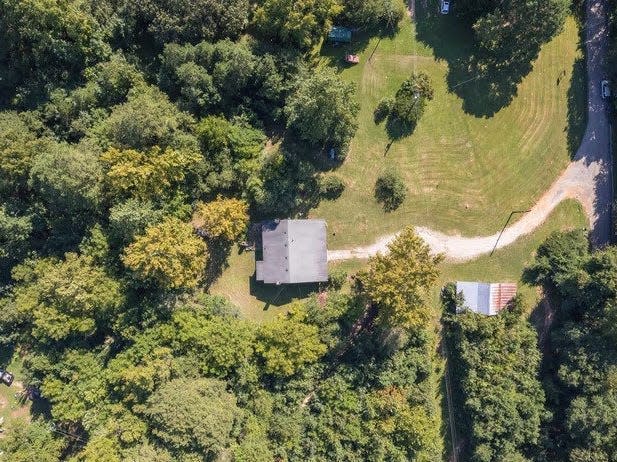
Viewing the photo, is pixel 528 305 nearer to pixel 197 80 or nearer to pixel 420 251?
pixel 420 251

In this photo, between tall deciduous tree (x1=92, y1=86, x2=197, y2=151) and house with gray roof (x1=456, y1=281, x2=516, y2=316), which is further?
house with gray roof (x1=456, y1=281, x2=516, y2=316)

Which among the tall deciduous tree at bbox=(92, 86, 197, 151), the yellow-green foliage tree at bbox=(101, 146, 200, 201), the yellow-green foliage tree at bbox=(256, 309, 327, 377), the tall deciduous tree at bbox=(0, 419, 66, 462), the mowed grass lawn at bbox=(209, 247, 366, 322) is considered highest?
the tall deciduous tree at bbox=(92, 86, 197, 151)

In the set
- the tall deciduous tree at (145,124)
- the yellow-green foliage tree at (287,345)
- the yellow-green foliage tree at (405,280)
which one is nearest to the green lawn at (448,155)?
the yellow-green foliage tree at (287,345)

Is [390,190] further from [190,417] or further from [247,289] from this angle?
[190,417]

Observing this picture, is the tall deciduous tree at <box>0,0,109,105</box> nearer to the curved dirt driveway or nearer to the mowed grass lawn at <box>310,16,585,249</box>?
the mowed grass lawn at <box>310,16,585,249</box>

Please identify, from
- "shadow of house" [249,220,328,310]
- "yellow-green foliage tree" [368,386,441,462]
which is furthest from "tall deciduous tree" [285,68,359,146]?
"yellow-green foliage tree" [368,386,441,462]

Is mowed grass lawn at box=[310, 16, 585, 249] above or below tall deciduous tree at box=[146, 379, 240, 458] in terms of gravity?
above

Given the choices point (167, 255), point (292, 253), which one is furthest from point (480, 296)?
point (167, 255)

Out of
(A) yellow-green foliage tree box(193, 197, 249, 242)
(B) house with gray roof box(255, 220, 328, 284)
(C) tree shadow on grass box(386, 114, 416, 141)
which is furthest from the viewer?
(C) tree shadow on grass box(386, 114, 416, 141)

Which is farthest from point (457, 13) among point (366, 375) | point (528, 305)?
point (366, 375)
